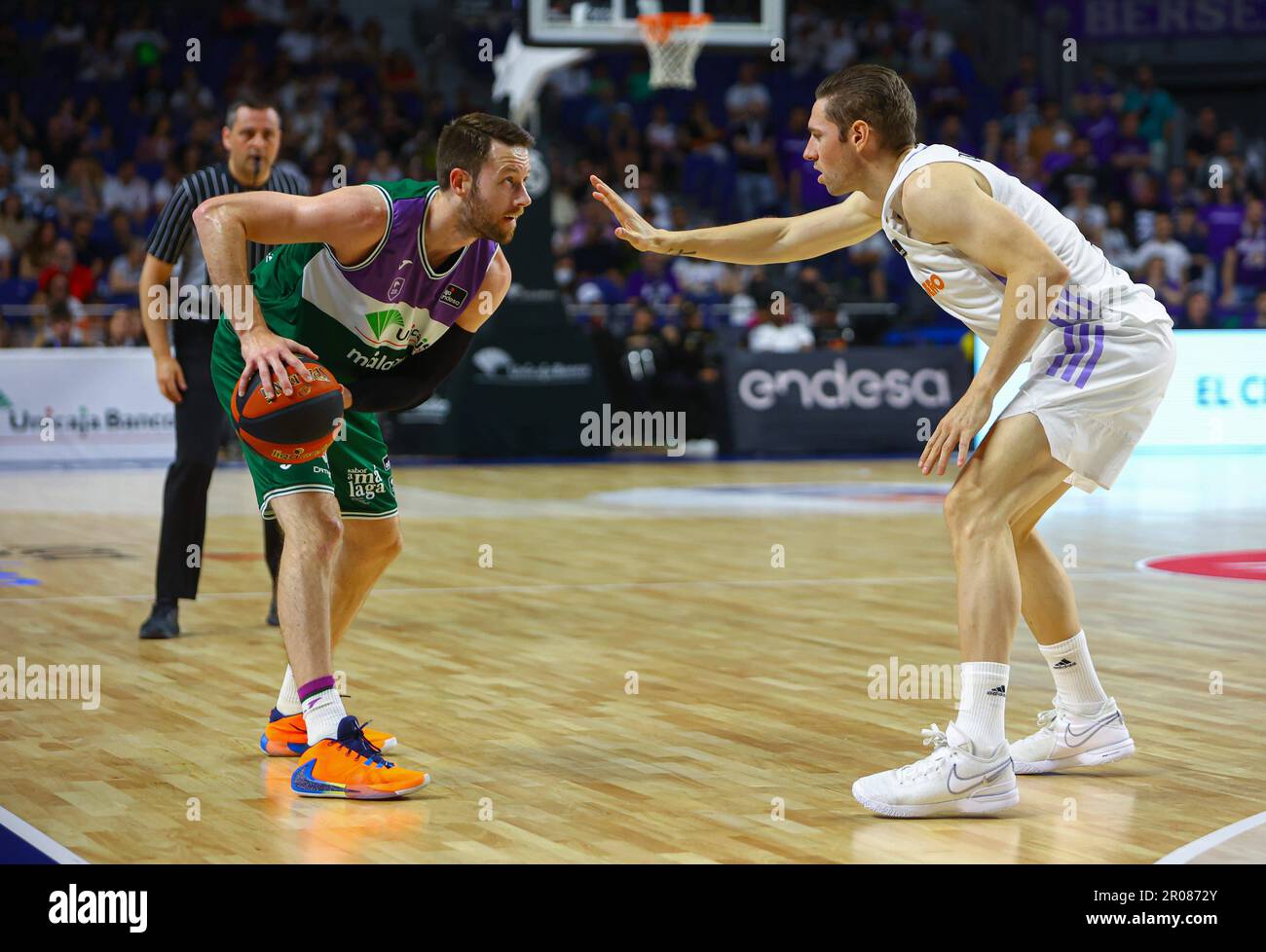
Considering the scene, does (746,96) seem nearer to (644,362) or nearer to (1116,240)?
(1116,240)

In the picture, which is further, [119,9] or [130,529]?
[119,9]

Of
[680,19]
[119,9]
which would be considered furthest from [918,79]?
[119,9]

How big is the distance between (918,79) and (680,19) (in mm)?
A: 9517

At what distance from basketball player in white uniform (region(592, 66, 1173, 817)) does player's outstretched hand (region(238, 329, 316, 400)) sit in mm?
1543

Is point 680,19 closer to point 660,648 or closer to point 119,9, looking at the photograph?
point 119,9

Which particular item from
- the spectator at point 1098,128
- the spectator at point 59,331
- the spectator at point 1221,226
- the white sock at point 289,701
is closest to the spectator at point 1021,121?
the spectator at point 1098,128

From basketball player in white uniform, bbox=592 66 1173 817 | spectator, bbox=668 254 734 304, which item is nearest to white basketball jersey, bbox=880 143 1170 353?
basketball player in white uniform, bbox=592 66 1173 817

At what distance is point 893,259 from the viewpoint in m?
22.4

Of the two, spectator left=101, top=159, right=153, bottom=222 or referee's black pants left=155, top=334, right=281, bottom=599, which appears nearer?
referee's black pants left=155, top=334, right=281, bottom=599

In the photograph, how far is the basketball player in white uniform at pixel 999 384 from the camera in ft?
14.6

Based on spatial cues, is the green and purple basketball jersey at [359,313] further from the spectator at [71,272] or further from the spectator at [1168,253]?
the spectator at [1168,253]

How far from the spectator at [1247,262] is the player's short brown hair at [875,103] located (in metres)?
18.0

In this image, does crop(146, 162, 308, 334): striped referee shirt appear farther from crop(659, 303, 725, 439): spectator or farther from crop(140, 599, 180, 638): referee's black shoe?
crop(659, 303, 725, 439): spectator

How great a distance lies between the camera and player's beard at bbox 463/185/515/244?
4.90 metres
